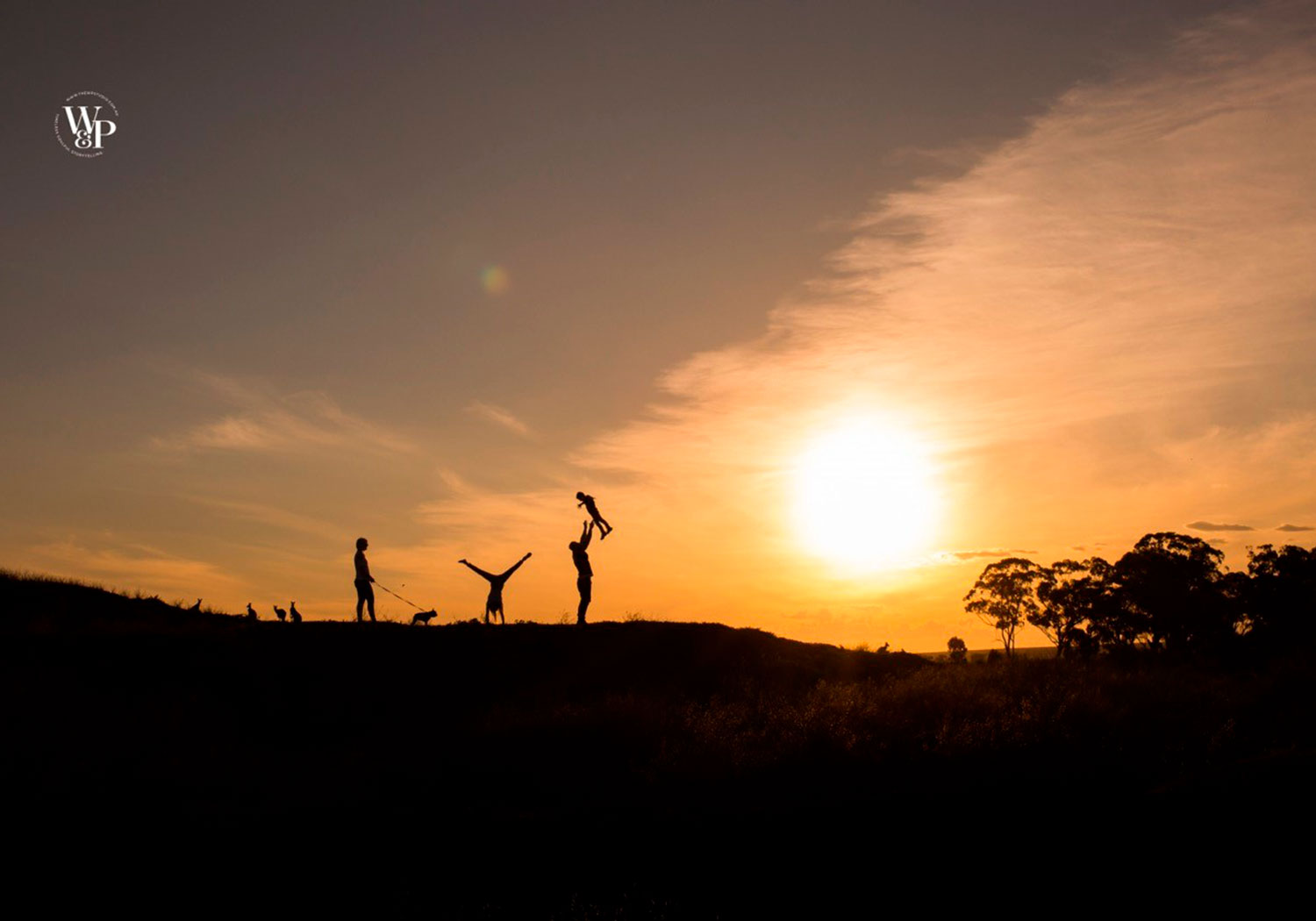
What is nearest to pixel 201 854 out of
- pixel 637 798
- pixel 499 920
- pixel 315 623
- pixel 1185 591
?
pixel 499 920

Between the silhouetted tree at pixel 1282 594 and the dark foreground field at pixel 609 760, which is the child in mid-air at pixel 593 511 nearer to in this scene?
the dark foreground field at pixel 609 760

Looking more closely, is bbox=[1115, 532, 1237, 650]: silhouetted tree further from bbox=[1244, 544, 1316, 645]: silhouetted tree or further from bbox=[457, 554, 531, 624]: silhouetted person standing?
bbox=[457, 554, 531, 624]: silhouetted person standing

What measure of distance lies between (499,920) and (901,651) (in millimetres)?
23185

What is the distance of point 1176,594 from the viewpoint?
2280 inches

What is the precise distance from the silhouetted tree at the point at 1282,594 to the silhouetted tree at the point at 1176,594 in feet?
4.59

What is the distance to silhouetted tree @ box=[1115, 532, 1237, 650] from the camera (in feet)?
186

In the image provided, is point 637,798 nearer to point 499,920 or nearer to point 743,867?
point 743,867

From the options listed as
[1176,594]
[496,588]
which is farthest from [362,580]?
[1176,594]

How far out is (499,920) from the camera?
10633 mm

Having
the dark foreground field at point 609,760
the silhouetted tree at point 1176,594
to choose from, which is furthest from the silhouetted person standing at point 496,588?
the silhouetted tree at point 1176,594

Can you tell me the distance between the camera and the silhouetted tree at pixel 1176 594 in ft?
186

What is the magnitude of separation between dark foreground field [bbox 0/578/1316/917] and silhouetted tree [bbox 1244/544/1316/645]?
33765 millimetres

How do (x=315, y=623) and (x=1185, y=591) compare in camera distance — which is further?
(x=1185, y=591)

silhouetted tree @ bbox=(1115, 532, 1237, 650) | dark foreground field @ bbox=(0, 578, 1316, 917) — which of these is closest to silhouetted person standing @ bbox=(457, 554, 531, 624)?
dark foreground field @ bbox=(0, 578, 1316, 917)
